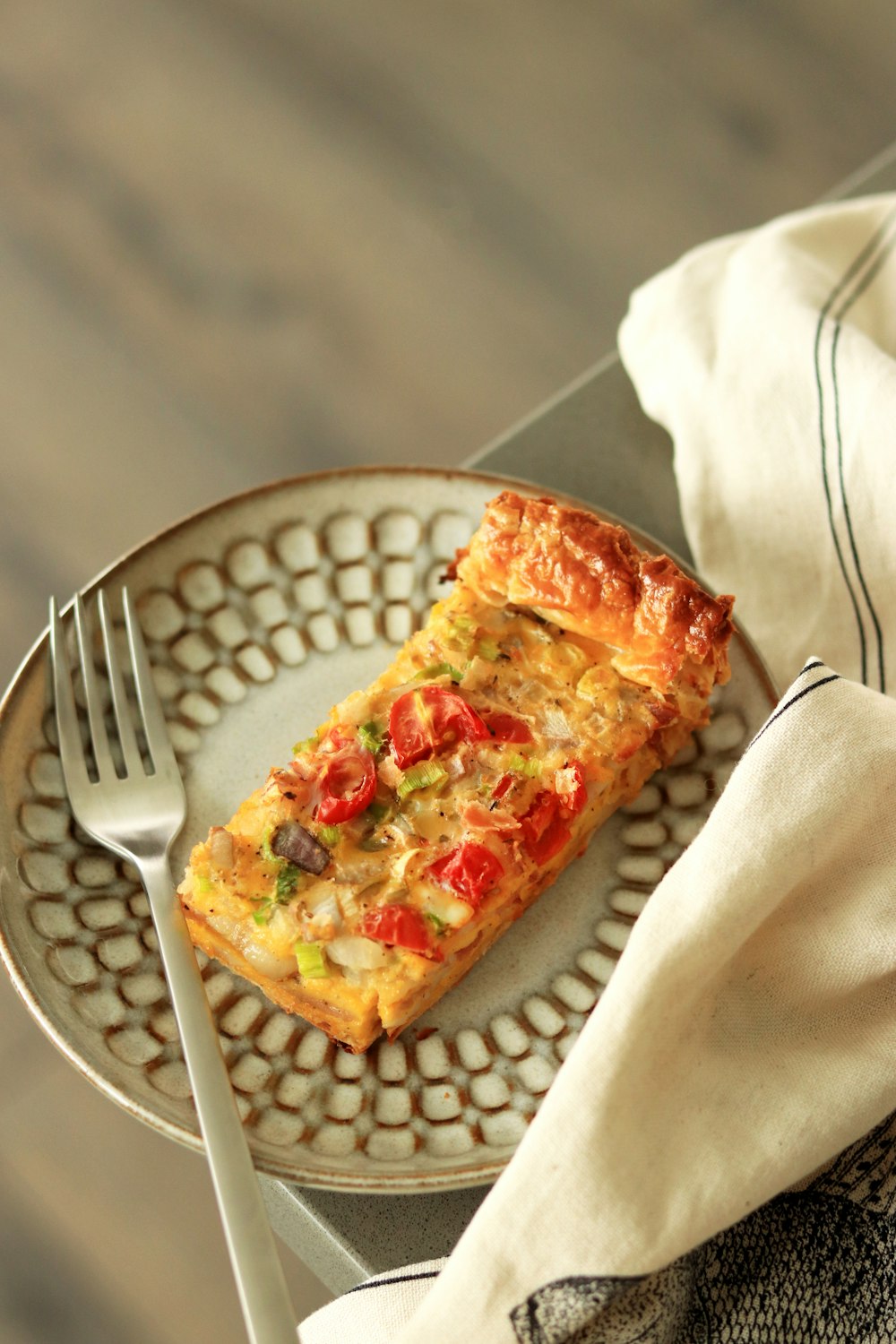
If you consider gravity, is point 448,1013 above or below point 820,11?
below

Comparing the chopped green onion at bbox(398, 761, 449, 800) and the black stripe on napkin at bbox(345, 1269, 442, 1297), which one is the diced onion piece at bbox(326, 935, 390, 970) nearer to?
the chopped green onion at bbox(398, 761, 449, 800)

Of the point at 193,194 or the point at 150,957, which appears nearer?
the point at 150,957

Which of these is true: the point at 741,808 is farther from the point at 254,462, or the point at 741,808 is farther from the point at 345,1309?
the point at 254,462

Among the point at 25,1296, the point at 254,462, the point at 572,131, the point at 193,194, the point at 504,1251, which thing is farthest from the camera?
the point at 572,131

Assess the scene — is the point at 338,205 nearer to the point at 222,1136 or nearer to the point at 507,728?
the point at 507,728

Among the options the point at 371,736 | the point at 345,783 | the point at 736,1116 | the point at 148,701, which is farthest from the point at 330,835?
the point at 736,1116

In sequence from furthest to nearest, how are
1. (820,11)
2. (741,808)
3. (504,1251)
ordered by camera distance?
(820,11) → (741,808) → (504,1251)

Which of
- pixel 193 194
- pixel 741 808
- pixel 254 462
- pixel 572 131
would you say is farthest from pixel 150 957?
pixel 572 131
